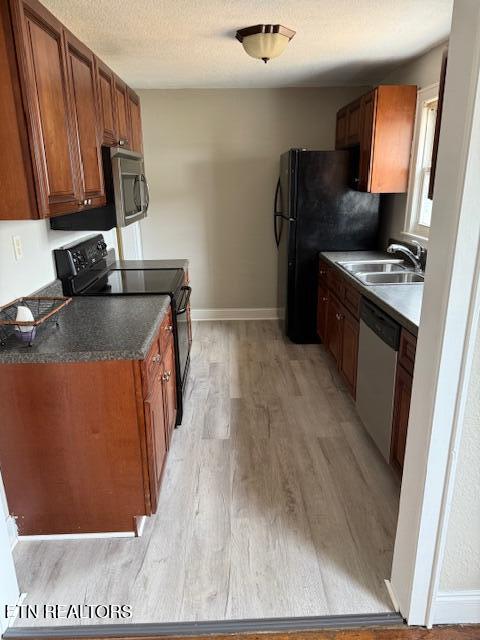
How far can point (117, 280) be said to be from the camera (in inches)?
114

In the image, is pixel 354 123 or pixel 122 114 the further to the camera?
pixel 354 123

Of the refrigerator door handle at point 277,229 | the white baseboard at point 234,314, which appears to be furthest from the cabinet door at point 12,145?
the white baseboard at point 234,314

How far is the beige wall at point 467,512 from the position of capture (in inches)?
52.5

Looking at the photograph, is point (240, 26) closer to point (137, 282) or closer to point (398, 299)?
point (137, 282)

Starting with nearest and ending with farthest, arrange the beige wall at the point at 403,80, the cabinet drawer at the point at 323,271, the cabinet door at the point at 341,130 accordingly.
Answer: the beige wall at the point at 403,80 < the cabinet drawer at the point at 323,271 < the cabinet door at the point at 341,130

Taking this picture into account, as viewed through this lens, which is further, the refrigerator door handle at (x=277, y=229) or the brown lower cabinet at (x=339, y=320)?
the refrigerator door handle at (x=277, y=229)

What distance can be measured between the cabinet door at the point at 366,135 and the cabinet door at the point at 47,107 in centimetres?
220

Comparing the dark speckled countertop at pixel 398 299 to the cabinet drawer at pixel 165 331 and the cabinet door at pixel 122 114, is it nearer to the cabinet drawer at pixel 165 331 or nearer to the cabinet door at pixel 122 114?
the cabinet drawer at pixel 165 331

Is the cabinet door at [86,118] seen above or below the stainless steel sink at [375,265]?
above

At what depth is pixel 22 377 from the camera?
169 cm

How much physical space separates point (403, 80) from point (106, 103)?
231 cm

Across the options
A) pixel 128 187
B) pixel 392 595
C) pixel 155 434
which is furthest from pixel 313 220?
pixel 392 595

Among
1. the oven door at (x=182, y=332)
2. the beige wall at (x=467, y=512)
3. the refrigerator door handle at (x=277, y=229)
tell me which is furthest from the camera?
the refrigerator door handle at (x=277, y=229)

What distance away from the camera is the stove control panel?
2.48 m
